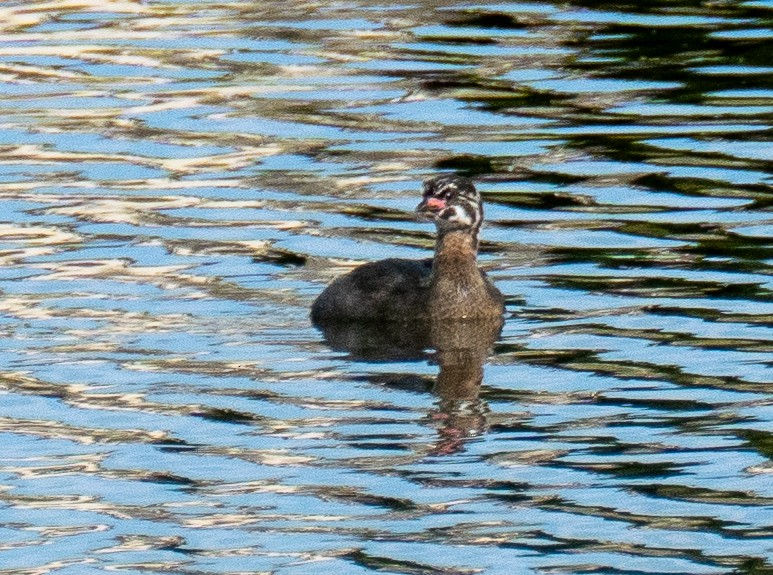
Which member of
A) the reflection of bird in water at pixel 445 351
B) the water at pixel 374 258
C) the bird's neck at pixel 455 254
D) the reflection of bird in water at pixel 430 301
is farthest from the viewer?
the bird's neck at pixel 455 254

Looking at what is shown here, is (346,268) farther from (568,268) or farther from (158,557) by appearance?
(158,557)

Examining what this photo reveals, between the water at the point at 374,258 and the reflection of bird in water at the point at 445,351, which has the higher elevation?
the water at the point at 374,258

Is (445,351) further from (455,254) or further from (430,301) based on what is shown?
(455,254)

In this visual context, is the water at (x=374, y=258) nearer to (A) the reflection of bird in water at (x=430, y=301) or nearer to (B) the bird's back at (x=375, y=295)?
(A) the reflection of bird in water at (x=430, y=301)

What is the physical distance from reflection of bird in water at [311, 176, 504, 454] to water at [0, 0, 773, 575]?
115mm

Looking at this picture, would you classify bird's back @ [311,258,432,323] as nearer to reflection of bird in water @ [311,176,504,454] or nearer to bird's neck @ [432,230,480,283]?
reflection of bird in water @ [311,176,504,454]

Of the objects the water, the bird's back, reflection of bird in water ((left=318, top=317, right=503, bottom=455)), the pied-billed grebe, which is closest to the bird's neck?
the pied-billed grebe

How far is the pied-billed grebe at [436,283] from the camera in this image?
17.6 metres

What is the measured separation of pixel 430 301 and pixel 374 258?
1.67 metres

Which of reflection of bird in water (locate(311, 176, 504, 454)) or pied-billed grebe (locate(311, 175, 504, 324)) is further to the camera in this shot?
pied-billed grebe (locate(311, 175, 504, 324))

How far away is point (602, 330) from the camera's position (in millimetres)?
16656

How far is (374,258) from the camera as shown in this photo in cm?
1938

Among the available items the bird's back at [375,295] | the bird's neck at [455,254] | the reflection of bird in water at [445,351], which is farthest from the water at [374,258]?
the bird's neck at [455,254]

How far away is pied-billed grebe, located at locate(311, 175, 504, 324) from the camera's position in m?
17.6
